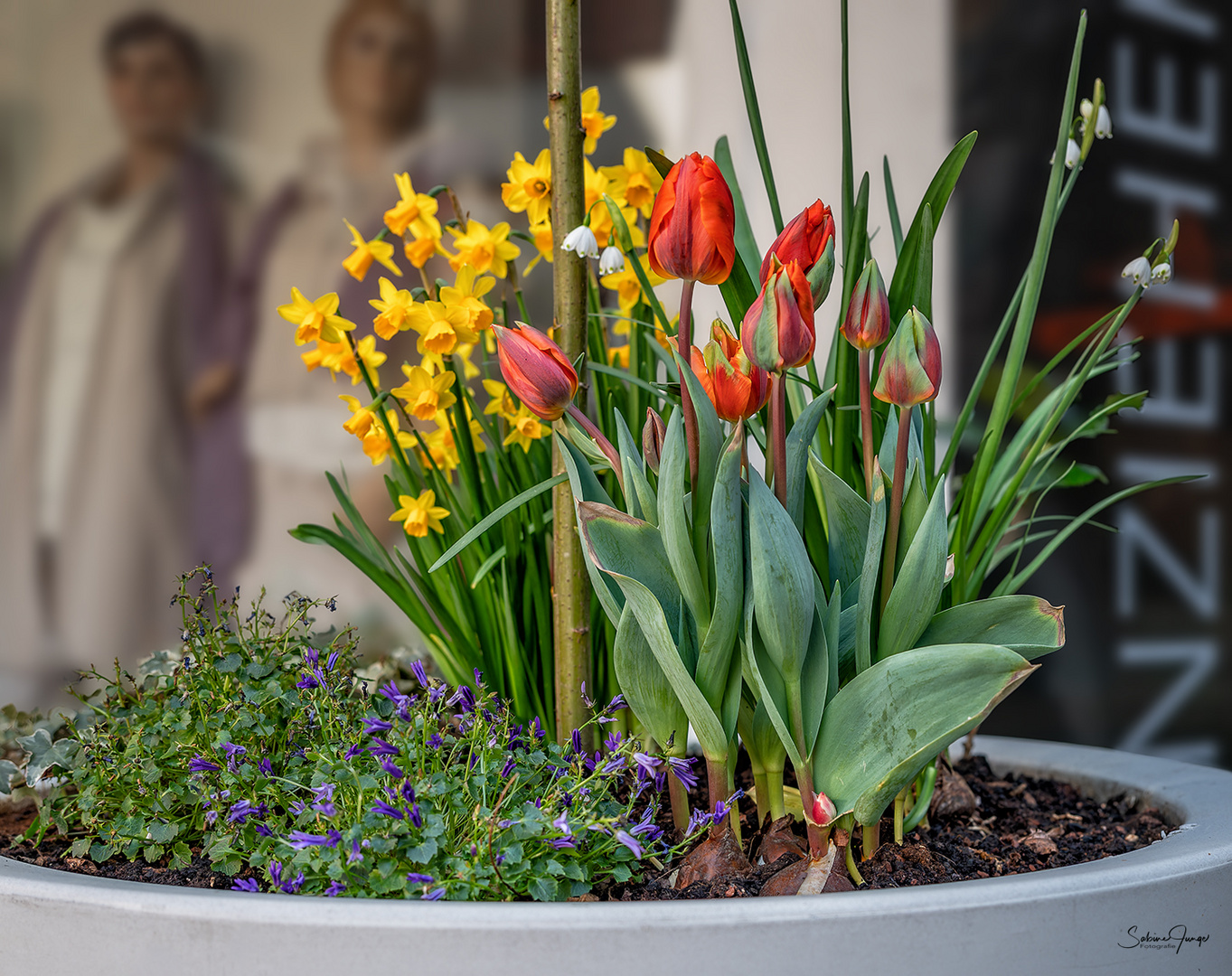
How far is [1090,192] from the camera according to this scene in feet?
7.24

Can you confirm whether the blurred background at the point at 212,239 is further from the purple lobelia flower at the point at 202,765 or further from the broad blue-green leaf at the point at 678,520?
the broad blue-green leaf at the point at 678,520

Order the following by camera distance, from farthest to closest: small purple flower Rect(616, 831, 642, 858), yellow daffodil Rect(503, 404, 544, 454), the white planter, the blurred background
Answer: the blurred background, yellow daffodil Rect(503, 404, 544, 454), small purple flower Rect(616, 831, 642, 858), the white planter

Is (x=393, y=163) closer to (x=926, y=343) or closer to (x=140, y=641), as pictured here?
(x=140, y=641)

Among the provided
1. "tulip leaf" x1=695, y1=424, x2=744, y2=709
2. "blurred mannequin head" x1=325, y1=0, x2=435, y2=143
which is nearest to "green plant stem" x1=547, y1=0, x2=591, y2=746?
"tulip leaf" x1=695, y1=424, x2=744, y2=709

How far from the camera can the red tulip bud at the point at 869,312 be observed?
0.59 metres

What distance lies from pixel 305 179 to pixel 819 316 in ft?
5.09

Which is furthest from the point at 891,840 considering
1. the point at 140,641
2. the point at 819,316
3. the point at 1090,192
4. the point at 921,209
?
the point at 140,641

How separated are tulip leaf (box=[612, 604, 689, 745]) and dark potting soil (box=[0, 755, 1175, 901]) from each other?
0.09 meters

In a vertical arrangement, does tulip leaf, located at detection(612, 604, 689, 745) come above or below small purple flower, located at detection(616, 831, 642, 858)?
above

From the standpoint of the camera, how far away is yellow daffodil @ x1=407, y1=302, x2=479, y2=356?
2.57 ft

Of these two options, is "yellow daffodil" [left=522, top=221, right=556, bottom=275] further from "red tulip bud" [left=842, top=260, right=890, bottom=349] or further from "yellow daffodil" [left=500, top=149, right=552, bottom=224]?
"red tulip bud" [left=842, top=260, right=890, bottom=349]

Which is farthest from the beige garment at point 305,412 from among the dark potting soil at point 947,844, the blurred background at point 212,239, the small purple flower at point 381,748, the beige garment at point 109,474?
the small purple flower at point 381,748

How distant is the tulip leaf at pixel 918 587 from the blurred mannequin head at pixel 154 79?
257cm

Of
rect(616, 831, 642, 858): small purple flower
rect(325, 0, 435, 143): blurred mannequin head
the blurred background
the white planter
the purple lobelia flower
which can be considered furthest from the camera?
rect(325, 0, 435, 143): blurred mannequin head
